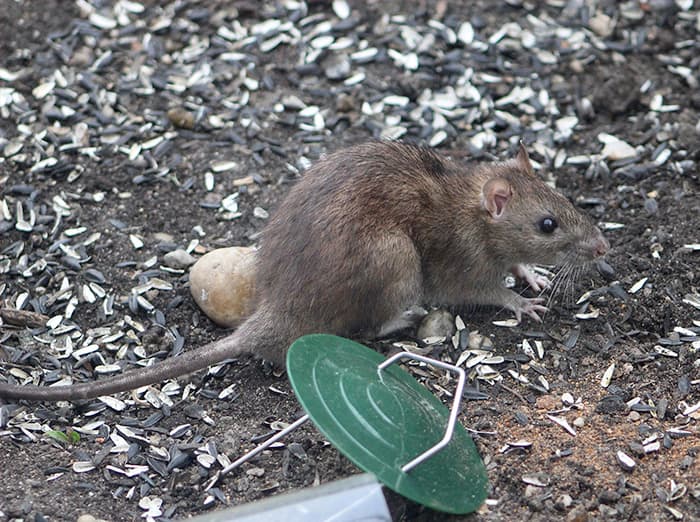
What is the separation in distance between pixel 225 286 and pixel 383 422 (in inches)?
83.8

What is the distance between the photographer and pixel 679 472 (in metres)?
5.50

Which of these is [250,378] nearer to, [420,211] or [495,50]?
[420,211]

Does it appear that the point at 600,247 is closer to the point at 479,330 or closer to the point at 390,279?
the point at 479,330

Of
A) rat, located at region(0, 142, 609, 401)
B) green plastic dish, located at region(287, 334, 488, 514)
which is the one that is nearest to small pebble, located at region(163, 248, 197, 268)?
rat, located at region(0, 142, 609, 401)

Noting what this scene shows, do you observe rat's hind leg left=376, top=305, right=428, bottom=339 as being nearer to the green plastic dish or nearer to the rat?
the rat

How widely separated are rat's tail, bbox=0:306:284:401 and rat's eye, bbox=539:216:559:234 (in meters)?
1.86

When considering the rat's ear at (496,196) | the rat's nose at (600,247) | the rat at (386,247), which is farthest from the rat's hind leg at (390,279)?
the rat's nose at (600,247)

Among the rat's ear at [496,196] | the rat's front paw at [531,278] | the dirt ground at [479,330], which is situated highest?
the rat's ear at [496,196]

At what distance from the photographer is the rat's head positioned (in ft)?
22.7

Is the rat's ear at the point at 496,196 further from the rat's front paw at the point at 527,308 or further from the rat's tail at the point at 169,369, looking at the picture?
the rat's tail at the point at 169,369

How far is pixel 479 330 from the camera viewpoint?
689 cm

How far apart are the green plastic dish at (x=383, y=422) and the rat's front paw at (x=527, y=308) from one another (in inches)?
61.0

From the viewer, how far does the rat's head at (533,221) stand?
6922mm

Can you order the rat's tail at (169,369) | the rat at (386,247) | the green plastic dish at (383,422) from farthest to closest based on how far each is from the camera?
the rat at (386,247) → the rat's tail at (169,369) → the green plastic dish at (383,422)
